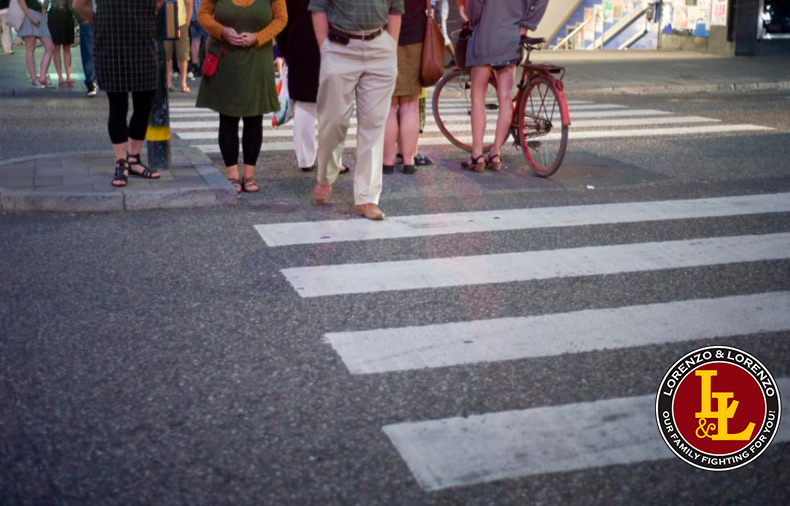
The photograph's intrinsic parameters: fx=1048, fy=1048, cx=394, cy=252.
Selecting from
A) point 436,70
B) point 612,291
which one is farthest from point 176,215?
point 612,291

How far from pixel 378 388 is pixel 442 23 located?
14404 millimetres

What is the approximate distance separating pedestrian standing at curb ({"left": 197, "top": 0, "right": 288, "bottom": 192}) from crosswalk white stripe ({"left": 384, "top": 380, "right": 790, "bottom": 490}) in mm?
4272

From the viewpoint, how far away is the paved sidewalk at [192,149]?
711cm

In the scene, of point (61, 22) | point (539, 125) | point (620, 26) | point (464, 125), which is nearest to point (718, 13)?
point (620, 26)

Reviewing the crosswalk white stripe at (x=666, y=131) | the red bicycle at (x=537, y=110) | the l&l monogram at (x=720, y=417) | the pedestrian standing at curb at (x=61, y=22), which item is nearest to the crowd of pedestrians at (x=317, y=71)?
the red bicycle at (x=537, y=110)

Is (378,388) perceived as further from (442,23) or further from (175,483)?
(442,23)

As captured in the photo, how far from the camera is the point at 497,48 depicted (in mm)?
8500

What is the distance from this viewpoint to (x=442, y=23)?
17750 millimetres

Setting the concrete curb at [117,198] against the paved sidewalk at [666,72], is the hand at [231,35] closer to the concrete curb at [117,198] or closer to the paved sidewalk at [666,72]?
the concrete curb at [117,198]

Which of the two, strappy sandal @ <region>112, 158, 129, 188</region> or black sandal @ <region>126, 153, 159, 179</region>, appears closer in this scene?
strappy sandal @ <region>112, 158, 129, 188</region>

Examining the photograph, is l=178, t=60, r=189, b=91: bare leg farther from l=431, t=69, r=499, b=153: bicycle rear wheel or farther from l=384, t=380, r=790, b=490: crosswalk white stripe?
l=384, t=380, r=790, b=490: crosswalk white stripe

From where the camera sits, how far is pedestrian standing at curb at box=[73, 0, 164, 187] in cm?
734

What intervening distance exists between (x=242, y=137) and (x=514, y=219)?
2.16 metres

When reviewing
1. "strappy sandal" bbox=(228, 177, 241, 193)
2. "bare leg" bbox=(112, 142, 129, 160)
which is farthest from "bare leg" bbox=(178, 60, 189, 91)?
"bare leg" bbox=(112, 142, 129, 160)
